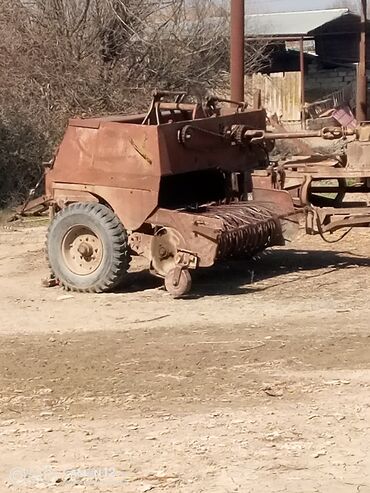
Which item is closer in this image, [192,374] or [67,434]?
[67,434]

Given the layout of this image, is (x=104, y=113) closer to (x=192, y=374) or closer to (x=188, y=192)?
(x=188, y=192)

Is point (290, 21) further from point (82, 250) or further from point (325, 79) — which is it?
point (82, 250)

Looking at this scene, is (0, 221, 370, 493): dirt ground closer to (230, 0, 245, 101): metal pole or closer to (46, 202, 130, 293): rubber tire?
(46, 202, 130, 293): rubber tire

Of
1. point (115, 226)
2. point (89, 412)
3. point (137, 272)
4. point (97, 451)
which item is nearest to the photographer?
point (97, 451)

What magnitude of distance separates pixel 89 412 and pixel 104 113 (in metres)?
13.4

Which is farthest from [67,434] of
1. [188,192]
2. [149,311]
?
[188,192]

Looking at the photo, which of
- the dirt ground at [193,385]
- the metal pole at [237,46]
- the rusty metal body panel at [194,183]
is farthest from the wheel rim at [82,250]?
the metal pole at [237,46]

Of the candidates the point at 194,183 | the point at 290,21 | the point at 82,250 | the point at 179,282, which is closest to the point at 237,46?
the point at 194,183

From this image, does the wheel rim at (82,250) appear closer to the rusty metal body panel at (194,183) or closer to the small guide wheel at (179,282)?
the rusty metal body panel at (194,183)

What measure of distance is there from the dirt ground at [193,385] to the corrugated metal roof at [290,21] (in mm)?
21002

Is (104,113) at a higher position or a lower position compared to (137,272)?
higher

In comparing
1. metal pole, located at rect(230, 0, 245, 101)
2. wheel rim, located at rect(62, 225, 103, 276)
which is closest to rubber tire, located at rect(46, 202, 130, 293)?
wheel rim, located at rect(62, 225, 103, 276)

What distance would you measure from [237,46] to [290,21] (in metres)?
21.8

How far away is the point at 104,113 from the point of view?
19.3m
